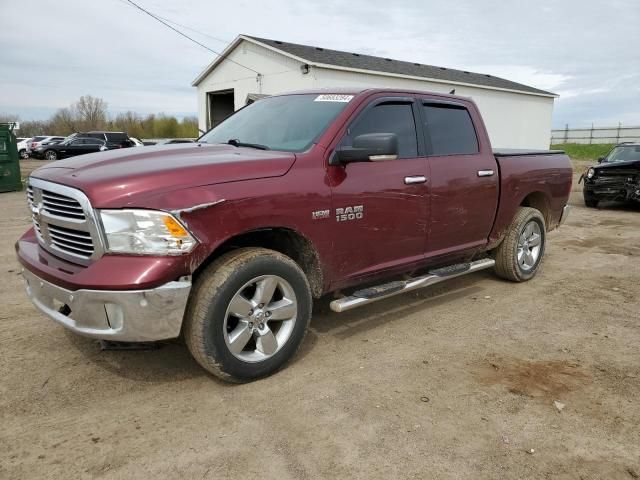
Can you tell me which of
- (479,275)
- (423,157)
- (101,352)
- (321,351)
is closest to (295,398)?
(321,351)

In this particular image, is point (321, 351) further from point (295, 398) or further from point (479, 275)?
point (479, 275)

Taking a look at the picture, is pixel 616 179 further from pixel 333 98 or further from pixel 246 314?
pixel 246 314

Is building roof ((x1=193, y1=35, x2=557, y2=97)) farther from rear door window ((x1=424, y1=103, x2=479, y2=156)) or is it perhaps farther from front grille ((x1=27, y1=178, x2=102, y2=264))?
front grille ((x1=27, y1=178, x2=102, y2=264))

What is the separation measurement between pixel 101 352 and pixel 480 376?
2.70 meters

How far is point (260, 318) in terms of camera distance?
3318 mm

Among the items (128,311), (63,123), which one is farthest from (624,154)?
(63,123)

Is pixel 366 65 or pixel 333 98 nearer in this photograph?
pixel 333 98

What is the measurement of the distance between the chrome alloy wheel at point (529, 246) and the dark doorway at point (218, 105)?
1942cm

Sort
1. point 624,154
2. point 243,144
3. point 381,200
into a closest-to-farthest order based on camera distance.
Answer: point 381,200 < point 243,144 < point 624,154

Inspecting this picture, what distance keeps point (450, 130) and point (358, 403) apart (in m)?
2.79

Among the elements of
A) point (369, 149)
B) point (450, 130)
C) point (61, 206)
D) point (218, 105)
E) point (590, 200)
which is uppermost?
point (218, 105)

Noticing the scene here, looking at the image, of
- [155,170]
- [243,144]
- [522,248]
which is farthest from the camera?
[522,248]

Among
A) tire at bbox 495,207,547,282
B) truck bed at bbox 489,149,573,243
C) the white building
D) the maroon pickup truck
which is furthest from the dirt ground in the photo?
the white building

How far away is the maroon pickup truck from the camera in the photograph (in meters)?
2.87
